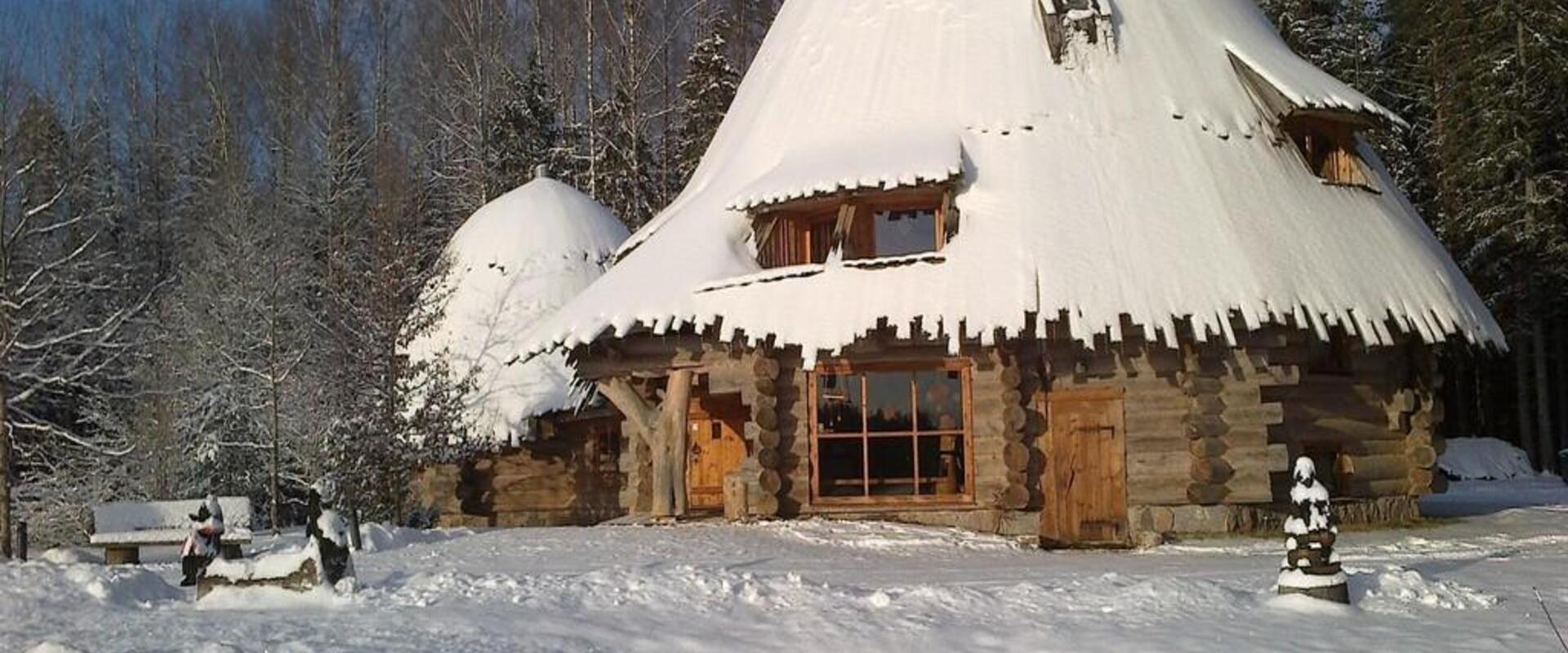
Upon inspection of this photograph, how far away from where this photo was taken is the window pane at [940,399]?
18844 millimetres

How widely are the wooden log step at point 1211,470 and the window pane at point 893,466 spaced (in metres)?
3.52

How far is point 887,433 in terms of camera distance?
1902 centimetres

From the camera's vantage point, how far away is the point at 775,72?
23203 millimetres

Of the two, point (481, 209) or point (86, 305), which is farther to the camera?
point (86, 305)

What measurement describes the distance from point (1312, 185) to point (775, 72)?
8303 mm

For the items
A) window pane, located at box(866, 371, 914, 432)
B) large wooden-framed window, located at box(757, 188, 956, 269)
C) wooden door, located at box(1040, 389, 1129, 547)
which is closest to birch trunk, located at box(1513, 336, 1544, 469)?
wooden door, located at box(1040, 389, 1129, 547)

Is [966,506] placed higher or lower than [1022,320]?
lower

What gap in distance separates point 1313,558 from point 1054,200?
848 cm

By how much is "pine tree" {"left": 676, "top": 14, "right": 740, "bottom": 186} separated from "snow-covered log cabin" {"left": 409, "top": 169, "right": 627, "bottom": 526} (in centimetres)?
1144

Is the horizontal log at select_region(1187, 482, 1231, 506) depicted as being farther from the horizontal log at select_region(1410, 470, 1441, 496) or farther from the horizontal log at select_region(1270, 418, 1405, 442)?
the horizontal log at select_region(1410, 470, 1441, 496)

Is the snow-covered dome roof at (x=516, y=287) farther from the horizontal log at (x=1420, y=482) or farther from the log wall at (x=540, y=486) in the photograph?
the horizontal log at (x=1420, y=482)

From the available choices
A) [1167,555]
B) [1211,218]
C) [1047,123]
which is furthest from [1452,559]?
[1047,123]

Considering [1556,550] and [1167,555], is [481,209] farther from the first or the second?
[1556,550]

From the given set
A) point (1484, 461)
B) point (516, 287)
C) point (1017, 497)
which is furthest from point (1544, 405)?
point (516, 287)
